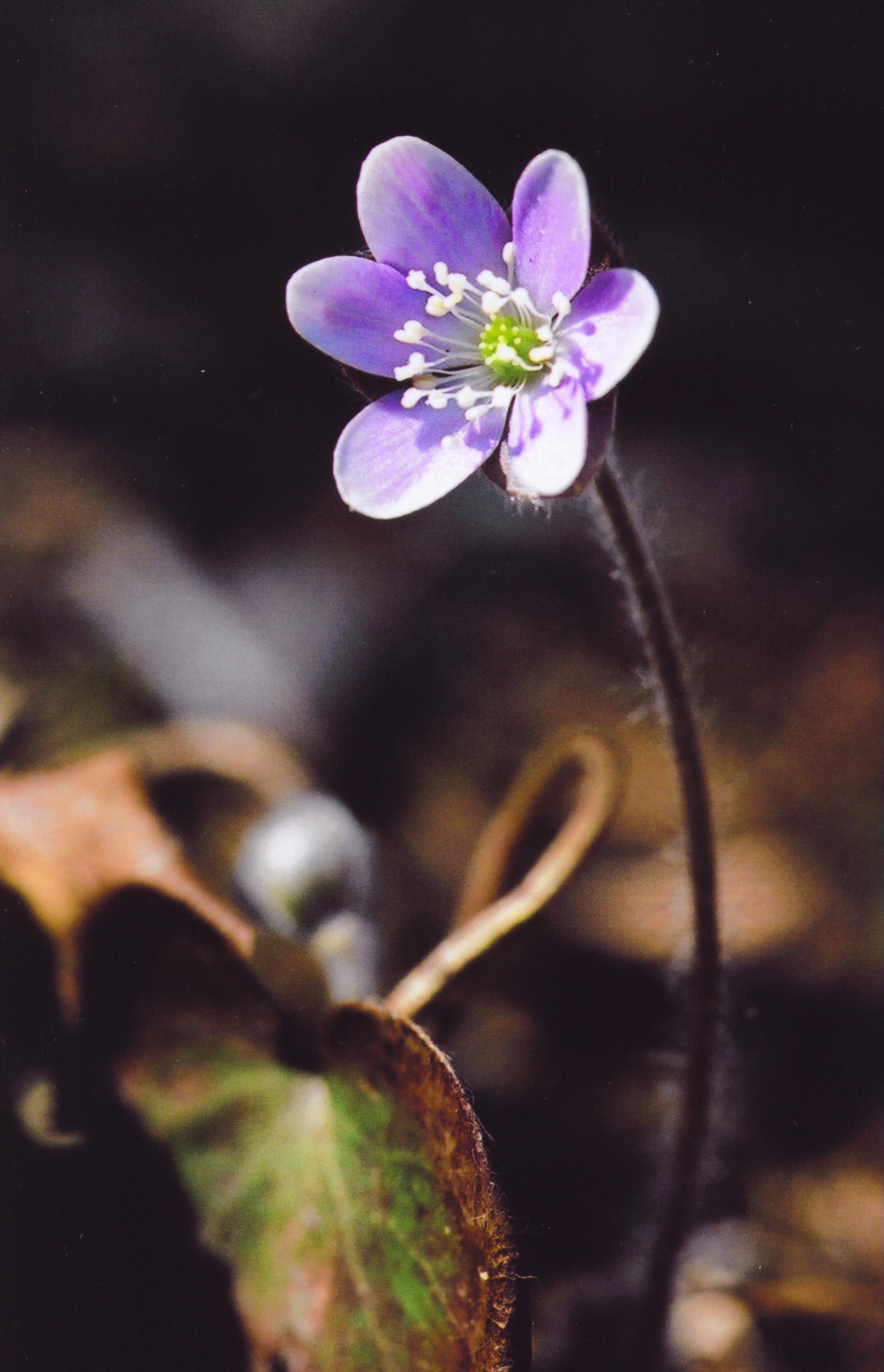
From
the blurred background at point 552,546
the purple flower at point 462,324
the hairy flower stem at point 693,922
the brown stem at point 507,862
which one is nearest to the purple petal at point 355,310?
the purple flower at point 462,324

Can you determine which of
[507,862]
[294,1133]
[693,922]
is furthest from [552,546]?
[294,1133]

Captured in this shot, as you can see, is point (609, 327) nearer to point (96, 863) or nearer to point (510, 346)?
point (510, 346)

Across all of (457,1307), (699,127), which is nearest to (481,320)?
(457,1307)

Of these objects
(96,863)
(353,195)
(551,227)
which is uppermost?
(353,195)

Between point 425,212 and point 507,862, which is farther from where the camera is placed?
point 507,862

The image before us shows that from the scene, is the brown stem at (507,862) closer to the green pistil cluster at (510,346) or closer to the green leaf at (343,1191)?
the green leaf at (343,1191)

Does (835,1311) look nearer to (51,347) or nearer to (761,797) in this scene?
(761,797)

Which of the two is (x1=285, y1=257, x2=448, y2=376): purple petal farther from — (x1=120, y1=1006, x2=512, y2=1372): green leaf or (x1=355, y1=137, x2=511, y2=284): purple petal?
(x1=120, y1=1006, x2=512, y2=1372): green leaf
